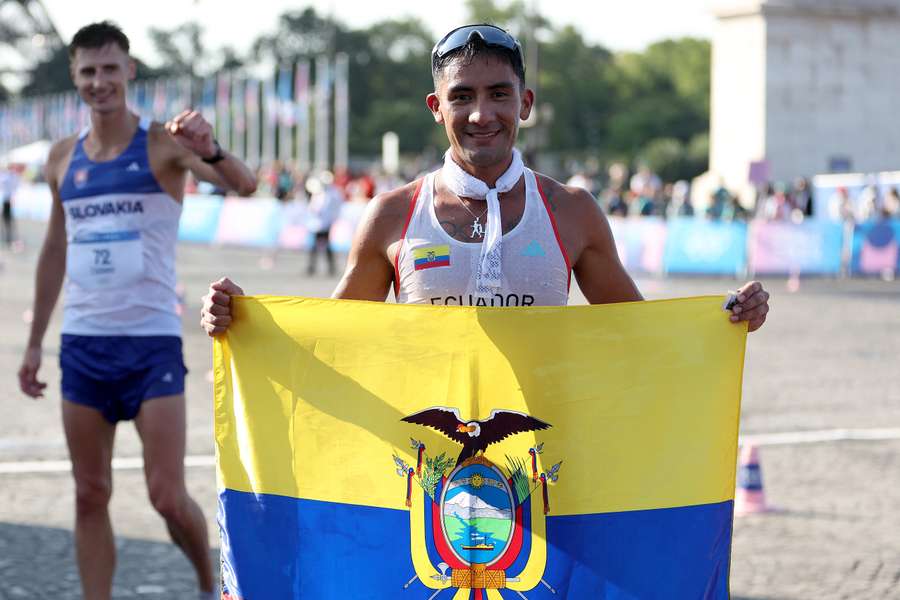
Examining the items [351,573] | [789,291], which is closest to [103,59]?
[351,573]

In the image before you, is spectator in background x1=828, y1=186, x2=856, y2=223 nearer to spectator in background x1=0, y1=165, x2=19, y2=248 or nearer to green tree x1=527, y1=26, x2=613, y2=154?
spectator in background x1=0, y1=165, x2=19, y2=248

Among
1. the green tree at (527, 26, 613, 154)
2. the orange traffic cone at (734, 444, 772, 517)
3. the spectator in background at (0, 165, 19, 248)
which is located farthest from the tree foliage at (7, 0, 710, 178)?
the orange traffic cone at (734, 444, 772, 517)

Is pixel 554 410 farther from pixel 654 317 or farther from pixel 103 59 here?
pixel 103 59

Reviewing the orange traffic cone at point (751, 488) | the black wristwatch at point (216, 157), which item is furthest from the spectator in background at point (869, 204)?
the black wristwatch at point (216, 157)

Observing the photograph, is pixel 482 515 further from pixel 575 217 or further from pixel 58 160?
pixel 58 160

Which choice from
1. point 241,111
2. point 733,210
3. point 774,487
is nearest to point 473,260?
point 774,487

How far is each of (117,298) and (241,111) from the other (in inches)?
2902

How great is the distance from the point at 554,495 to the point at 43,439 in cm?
626

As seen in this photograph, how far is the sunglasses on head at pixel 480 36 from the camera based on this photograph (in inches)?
138

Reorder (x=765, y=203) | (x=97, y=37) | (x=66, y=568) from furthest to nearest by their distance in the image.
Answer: (x=765, y=203) → (x=66, y=568) → (x=97, y=37)

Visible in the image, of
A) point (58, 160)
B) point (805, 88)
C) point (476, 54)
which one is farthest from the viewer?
point (805, 88)

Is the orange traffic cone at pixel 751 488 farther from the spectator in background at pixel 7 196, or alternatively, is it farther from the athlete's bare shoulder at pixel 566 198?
the spectator in background at pixel 7 196

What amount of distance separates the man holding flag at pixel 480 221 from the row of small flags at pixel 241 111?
38971 mm

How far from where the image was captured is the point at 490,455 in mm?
3492
